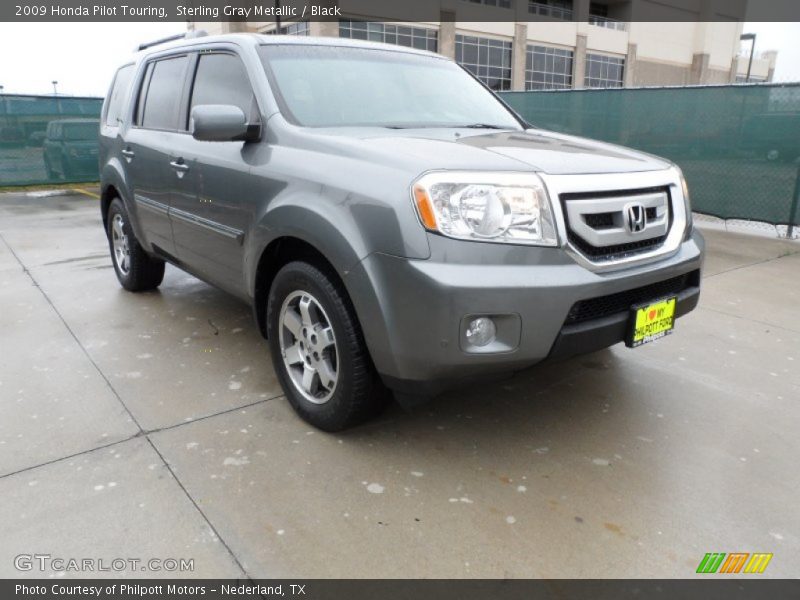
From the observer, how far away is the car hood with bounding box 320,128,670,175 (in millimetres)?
2447

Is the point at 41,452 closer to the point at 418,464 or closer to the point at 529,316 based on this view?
the point at 418,464

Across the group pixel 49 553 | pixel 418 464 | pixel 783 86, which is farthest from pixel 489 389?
pixel 783 86

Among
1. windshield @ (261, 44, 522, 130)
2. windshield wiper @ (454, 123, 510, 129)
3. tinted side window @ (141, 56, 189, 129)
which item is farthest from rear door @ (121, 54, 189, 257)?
windshield wiper @ (454, 123, 510, 129)

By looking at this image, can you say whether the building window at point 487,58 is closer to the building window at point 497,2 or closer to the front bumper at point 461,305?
the building window at point 497,2

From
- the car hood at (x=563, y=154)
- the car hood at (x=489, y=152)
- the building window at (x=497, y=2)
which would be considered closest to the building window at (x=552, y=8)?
the building window at (x=497, y=2)

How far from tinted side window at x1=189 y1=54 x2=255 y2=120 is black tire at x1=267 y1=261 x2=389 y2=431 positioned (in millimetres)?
978

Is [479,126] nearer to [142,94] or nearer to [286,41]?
[286,41]

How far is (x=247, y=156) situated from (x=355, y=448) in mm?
1538

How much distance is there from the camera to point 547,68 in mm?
42062

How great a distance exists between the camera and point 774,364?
377 cm

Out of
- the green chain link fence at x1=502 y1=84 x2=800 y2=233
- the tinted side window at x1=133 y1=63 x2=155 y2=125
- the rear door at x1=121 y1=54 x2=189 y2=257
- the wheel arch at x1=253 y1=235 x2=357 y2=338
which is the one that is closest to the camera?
the wheel arch at x1=253 y1=235 x2=357 y2=338

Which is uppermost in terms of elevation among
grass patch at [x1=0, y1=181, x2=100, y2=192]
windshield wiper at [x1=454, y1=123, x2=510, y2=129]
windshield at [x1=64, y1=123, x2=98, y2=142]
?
windshield wiper at [x1=454, y1=123, x2=510, y2=129]

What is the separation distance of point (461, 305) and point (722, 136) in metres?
7.38

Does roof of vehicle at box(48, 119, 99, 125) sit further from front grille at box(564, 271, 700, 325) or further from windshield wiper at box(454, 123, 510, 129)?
front grille at box(564, 271, 700, 325)
